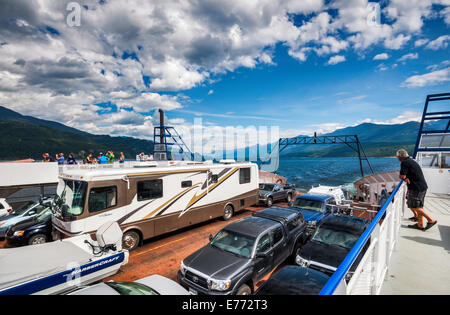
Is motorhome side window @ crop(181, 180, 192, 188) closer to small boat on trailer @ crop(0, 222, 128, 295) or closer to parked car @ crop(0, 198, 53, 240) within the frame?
small boat on trailer @ crop(0, 222, 128, 295)

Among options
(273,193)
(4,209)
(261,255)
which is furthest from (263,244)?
(4,209)

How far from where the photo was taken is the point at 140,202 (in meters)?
8.70

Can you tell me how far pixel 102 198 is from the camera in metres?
7.70

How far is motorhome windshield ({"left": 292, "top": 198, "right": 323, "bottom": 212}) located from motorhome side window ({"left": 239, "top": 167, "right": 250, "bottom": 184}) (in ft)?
12.8

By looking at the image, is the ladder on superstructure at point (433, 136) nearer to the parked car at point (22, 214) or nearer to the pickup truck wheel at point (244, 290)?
the pickup truck wheel at point (244, 290)

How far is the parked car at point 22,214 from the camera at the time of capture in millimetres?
9352

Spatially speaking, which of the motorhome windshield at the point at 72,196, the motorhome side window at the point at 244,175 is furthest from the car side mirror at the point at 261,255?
the motorhome side window at the point at 244,175

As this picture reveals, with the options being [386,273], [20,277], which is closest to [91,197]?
[20,277]

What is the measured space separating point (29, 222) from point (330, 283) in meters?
11.6

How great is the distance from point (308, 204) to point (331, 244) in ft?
13.3

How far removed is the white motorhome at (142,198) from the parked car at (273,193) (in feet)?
11.3

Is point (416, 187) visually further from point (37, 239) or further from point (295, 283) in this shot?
point (37, 239)

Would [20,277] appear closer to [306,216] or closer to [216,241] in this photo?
[216,241]

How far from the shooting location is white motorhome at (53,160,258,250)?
7.37 m
